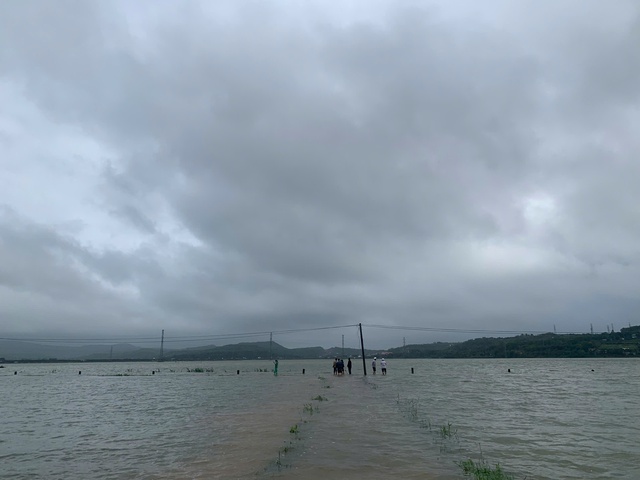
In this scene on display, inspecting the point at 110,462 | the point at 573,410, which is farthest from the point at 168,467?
the point at 573,410

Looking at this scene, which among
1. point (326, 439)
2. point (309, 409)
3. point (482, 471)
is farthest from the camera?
point (309, 409)

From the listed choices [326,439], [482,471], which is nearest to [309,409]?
[326,439]

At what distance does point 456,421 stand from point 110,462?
15319 mm

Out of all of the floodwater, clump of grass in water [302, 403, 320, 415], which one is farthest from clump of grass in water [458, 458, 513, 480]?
clump of grass in water [302, 403, 320, 415]

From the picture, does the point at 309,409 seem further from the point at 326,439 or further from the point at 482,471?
the point at 482,471

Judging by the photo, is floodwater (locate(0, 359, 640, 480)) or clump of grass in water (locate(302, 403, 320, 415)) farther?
Answer: clump of grass in water (locate(302, 403, 320, 415))

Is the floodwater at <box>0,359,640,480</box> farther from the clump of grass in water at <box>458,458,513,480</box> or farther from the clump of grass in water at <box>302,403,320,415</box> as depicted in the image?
the clump of grass in water at <box>458,458,513,480</box>

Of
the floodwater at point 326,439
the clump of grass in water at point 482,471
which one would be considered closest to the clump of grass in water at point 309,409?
the floodwater at point 326,439

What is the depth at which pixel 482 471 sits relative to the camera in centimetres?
1215

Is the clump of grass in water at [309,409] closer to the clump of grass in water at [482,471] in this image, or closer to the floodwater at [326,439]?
the floodwater at [326,439]

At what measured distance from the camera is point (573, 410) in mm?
26234

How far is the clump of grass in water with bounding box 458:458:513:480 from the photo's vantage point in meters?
11.6

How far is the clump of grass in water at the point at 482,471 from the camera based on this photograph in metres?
11.6

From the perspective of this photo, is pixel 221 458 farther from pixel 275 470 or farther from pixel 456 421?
pixel 456 421
